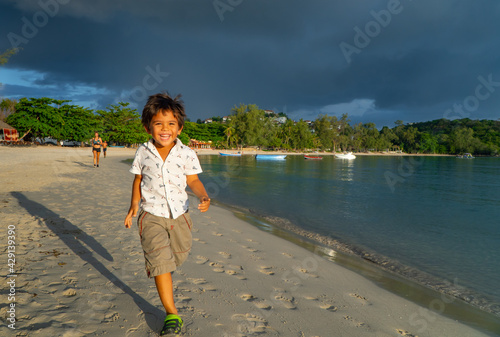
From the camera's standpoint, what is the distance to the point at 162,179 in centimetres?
263

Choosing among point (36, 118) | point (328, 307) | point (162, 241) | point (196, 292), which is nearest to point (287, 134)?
point (36, 118)

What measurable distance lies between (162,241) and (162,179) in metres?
0.57

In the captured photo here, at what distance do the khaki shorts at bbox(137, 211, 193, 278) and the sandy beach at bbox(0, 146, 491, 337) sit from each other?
0.64 meters

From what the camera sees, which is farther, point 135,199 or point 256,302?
point 256,302

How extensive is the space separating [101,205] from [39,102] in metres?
62.2

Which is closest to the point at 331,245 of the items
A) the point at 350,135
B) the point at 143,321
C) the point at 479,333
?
the point at 479,333

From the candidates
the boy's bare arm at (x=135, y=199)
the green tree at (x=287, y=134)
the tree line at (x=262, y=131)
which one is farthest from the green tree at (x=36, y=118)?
the green tree at (x=287, y=134)

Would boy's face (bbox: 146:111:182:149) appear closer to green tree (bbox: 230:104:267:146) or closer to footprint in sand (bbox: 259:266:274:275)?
footprint in sand (bbox: 259:266:274:275)

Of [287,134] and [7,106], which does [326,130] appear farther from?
[7,106]

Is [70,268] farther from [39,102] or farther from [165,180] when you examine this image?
[39,102]

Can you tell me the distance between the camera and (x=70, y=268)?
12.3 ft

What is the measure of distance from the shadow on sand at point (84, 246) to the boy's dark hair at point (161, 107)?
191 cm

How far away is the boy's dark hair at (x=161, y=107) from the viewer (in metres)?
2.65

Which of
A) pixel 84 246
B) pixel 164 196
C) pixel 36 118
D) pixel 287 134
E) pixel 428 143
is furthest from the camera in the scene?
pixel 428 143
